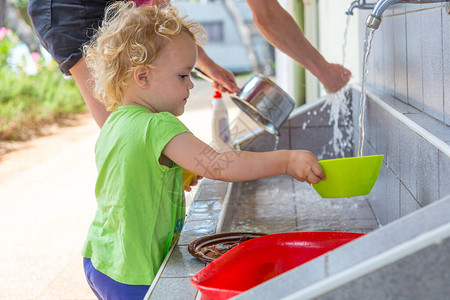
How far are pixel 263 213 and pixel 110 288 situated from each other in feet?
3.22

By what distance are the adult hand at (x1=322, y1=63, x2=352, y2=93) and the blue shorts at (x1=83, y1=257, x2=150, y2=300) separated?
3.87 feet

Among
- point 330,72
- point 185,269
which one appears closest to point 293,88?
point 330,72

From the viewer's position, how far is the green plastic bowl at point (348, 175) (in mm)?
1448

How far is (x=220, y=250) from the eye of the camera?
5.31 ft

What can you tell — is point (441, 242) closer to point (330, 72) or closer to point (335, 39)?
point (330, 72)

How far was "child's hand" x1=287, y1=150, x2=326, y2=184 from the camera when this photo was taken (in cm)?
143

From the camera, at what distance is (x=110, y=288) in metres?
1.60

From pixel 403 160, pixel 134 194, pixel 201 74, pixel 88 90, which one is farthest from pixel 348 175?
pixel 201 74

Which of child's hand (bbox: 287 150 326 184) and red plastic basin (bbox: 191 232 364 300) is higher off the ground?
child's hand (bbox: 287 150 326 184)

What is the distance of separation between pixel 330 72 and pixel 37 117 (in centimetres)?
649

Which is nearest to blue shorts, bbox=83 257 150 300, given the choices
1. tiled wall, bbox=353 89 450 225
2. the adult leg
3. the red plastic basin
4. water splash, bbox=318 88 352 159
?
the red plastic basin

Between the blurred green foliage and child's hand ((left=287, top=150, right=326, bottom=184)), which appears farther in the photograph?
the blurred green foliage

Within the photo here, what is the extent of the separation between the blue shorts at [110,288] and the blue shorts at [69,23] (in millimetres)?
862

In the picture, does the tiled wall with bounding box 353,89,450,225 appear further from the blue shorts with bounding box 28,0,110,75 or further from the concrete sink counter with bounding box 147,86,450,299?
the blue shorts with bounding box 28,0,110,75
